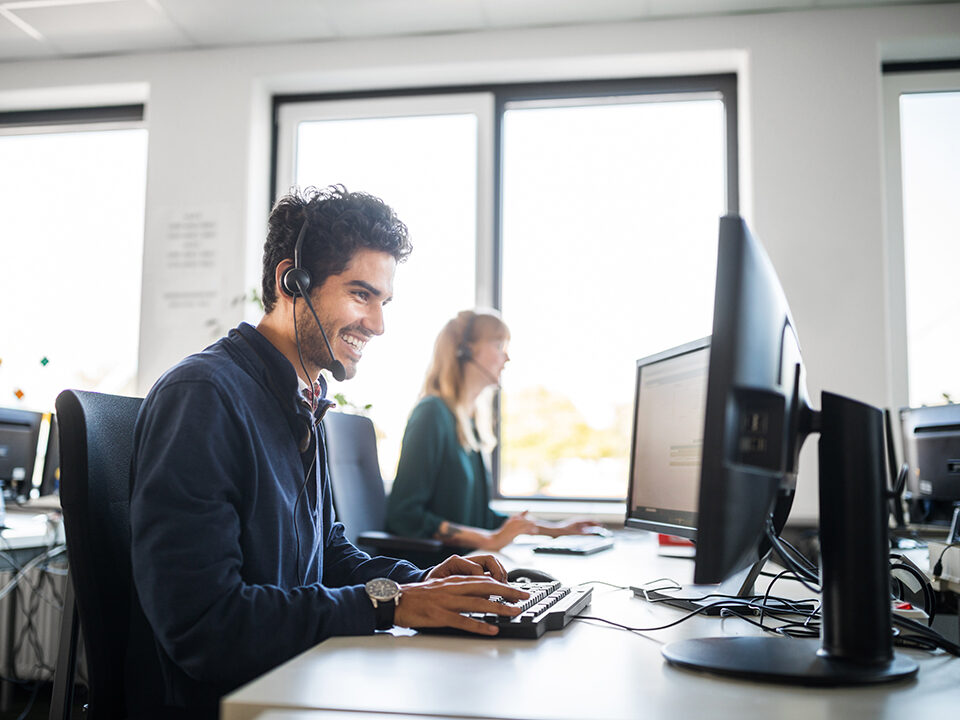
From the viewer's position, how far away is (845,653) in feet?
2.80

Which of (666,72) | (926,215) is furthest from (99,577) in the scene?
(926,215)

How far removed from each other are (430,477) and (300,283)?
1283mm

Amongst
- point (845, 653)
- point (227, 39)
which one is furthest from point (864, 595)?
point (227, 39)

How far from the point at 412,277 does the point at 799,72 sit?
68.7 inches

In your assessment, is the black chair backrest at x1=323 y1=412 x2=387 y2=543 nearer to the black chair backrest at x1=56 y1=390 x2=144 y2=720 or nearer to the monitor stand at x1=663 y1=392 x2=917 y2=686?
the black chair backrest at x1=56 y1=390 x2=144 y2=720

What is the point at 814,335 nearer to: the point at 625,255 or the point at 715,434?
the point at 625,255

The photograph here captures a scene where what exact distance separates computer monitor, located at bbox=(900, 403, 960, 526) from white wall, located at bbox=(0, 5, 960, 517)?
0.54 m

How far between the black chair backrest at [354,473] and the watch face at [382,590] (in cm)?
98

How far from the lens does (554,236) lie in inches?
136

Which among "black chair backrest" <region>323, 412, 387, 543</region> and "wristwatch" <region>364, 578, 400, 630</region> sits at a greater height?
"black chair backrest" <region>323, 412, 387, 543</region>

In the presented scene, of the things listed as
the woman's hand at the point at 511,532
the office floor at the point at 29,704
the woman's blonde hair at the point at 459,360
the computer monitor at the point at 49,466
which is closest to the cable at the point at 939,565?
the woman's hand at the point at 511,532

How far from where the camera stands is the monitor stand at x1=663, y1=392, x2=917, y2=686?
0.84 m

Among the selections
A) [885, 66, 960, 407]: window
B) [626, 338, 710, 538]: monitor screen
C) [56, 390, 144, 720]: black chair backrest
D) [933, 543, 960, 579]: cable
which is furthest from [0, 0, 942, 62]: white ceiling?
[56, 390, 144, 720]: black chair backrest

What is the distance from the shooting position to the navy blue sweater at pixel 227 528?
37.7 inches
